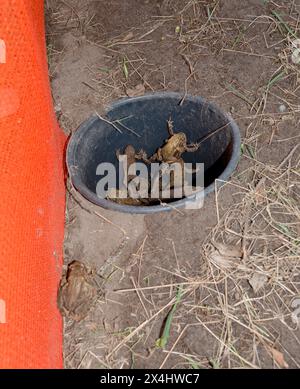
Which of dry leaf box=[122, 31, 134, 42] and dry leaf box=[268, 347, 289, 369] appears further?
dry leaf box=[122, 31, 134, 42]

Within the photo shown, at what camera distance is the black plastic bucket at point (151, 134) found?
222 centimetres

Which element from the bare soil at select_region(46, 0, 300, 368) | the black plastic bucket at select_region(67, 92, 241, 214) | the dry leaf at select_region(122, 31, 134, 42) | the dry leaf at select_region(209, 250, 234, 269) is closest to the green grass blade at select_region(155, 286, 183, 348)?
the bare soil at select_region(46, 0, 300, 368)

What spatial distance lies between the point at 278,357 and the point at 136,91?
1632 millimetres

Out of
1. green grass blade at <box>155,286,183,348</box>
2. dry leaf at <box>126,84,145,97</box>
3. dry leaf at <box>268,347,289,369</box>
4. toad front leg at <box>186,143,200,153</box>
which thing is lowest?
dry leaf at <box>268,347,289,369</box>

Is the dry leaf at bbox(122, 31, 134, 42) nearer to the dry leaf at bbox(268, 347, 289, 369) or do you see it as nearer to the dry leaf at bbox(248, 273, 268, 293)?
the dry leaf at bbox(248, 273, 268, 293)

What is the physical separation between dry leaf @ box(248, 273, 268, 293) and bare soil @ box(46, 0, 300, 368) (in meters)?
0.02

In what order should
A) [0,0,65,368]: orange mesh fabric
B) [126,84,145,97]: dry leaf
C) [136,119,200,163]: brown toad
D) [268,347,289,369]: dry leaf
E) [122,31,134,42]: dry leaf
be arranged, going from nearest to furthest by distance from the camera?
[0,0,65,368]: orange mesh fabric, [268,347,289,369]: dry leaf, [136,119,200,163]: brown toad, [126,84,145,97]: dry leaf, [122,31,134,42]: dry leaf

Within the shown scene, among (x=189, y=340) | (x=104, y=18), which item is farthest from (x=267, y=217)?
(x=104, y=18)

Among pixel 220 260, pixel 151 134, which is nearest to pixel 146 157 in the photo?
pixel 151 134

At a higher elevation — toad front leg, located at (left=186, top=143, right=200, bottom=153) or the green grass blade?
toad front leg, located at (left=186, top=143, right=200, bottom=153)

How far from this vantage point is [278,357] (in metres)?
1.59

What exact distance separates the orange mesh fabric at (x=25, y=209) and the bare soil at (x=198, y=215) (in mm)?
190

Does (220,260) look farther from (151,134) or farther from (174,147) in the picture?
(151,134)

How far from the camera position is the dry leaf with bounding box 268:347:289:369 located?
158 centimetres
